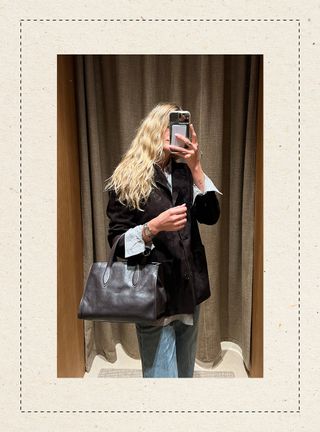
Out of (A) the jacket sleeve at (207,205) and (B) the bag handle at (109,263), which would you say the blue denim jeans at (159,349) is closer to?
(B) the bag handle at (109,263)

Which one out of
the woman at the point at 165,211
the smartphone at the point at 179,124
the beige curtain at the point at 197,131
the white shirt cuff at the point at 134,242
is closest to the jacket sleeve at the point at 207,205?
the woman at the point at 165,211

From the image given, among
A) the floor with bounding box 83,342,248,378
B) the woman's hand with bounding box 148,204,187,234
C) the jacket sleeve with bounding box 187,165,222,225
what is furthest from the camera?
the floor with bounding box 83,342,248,378

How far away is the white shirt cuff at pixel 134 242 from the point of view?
54.6 inches

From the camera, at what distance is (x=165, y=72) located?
1.86 m

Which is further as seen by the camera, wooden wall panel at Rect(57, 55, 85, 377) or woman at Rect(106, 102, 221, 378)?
wooden wall panel at Rect(57, 55, 85, 377)

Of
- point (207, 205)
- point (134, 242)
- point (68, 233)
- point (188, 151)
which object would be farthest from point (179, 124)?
point (68, 233)

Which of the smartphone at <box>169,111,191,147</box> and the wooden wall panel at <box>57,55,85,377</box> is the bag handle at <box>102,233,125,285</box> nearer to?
the wooden wall panel at <box>57,55,85,377</box>

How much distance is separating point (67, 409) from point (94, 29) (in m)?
1.08

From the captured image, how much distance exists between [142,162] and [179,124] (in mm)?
154

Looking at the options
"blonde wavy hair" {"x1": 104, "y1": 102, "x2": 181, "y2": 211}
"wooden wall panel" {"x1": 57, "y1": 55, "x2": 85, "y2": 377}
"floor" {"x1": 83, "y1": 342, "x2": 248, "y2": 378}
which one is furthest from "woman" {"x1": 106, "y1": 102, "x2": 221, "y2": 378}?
"floor" {"x1": 83, "y1": 342, "x2": 248, "y2": 378}

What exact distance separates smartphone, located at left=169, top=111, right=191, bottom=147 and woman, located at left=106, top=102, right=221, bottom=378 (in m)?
0.02

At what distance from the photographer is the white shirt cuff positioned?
1388 millimetres

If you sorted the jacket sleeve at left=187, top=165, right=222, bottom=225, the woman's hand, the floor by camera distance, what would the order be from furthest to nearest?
the floor, the jacket sleeve at left=187, top=165, right=222, bottom=225, the woman's hand

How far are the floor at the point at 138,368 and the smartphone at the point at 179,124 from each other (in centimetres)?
83
